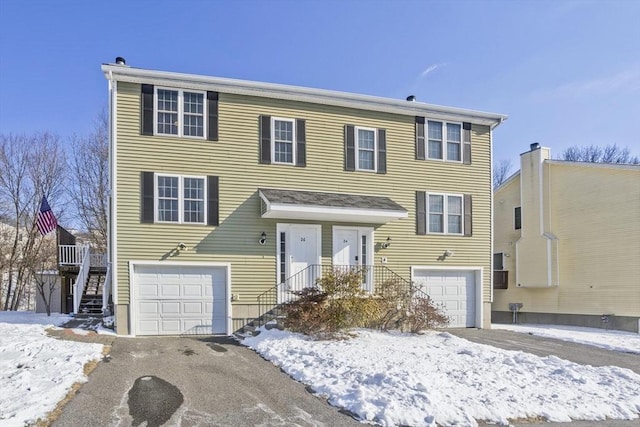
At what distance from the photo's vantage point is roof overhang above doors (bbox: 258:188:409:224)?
1160cm

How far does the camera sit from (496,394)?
6352 mm

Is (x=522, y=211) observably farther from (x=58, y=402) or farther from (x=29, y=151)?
(x=29, y=151)

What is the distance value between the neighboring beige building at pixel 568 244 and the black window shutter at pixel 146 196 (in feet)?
50.3

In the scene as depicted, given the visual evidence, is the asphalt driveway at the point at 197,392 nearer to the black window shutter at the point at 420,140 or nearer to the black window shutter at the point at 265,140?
the black window shutter at the point at 265,140

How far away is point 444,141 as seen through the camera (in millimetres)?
14492

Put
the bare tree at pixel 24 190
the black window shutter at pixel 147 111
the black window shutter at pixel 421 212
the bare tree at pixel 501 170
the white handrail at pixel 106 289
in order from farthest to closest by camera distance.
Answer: the bare tree at pixel 501 170 → the bare tree at pixel 24 190 → the black window shutter at pixel 421 212 → the white handrail at pixel 106 289 → the black window shutter at pixel 147 111

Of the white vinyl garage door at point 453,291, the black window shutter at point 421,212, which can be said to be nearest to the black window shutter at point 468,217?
the white vinyl garage door at point 453,291

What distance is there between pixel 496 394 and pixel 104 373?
6.13 m

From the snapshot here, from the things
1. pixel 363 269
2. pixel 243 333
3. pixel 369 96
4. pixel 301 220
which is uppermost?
pixel 369 96

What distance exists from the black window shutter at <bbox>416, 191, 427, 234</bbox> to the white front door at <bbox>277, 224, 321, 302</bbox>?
10.8 feet

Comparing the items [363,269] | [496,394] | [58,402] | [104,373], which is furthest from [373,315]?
[58,402]

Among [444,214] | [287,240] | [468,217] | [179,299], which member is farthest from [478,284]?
[179,299]

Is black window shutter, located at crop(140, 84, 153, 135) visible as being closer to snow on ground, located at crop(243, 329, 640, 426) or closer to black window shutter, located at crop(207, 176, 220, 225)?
black window shutter, located at crop(207, 176, 220, 225)

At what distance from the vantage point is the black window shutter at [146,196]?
37.8ft
